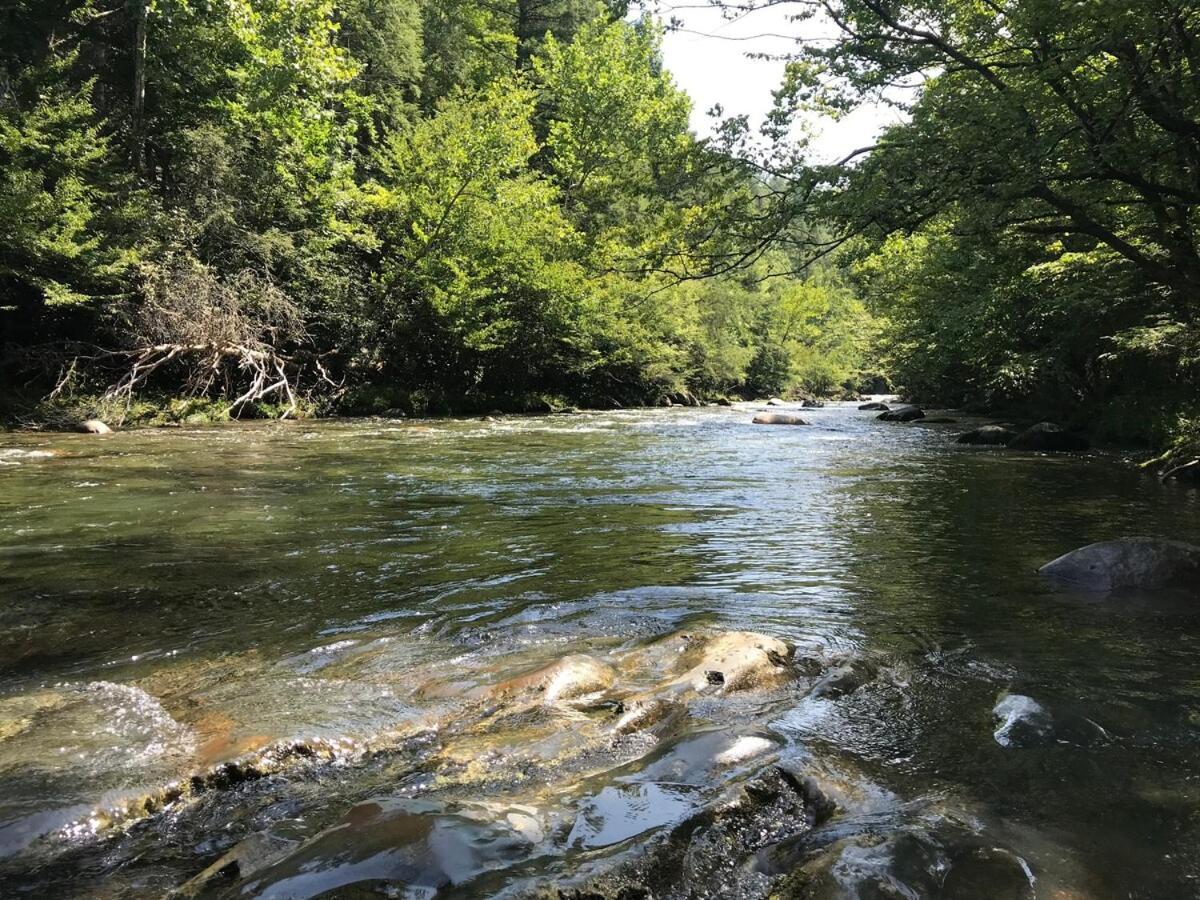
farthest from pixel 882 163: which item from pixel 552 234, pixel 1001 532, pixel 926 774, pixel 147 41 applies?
pixel 147 41

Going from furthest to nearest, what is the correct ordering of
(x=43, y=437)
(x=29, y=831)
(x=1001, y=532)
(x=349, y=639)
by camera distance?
(x=43, y=437) → (x=1001, y=532) → (x=349, y=639) → (x=29, y=831)

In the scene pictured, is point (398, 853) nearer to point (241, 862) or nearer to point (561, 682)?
point (241, 862)

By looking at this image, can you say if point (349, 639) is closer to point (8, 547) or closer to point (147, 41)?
point (8, 547)

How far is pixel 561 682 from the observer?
144 inches

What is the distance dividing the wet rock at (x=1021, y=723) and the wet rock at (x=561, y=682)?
178cm

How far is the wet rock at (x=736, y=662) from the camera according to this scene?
368 centimetres

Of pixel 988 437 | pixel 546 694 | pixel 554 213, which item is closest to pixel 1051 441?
pixel 988 437

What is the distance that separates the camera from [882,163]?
25.8 feet

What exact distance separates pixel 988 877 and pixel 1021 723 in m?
1.30

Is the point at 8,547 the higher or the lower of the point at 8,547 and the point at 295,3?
the lower

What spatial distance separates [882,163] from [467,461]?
780cm

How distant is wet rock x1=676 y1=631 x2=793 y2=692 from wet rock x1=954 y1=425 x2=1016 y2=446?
14448 millimetres

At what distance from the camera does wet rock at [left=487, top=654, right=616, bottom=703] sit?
356cm

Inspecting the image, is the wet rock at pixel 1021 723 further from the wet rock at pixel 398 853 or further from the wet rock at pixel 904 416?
the wet rock at pixel 904 416
